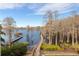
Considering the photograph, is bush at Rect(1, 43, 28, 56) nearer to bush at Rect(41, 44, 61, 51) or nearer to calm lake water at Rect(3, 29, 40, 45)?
calm lake water at Rect(3, 29, 40, 45)

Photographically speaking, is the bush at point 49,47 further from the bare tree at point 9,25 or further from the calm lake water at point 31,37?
the bare tree at point 9,25

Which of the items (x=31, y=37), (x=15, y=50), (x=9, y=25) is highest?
(x=9, y=25)

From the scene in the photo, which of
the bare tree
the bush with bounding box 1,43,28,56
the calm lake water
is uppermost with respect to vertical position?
the bare tree

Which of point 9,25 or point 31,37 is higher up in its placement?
point 9,25

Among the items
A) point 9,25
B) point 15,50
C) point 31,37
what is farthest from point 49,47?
point 9,25

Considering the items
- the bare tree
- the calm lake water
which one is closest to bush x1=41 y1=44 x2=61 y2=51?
the calm lake water

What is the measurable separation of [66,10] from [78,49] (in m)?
A: 0.37

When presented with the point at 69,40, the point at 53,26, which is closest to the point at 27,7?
the point at 53,26

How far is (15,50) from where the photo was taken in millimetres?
2234

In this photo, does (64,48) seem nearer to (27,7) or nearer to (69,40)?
(69,40)

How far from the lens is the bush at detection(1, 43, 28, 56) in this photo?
222cm

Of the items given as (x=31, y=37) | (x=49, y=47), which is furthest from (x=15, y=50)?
(x=49, y=47)

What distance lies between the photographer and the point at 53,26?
2266 millimetres

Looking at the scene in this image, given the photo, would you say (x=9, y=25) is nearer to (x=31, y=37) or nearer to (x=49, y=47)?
(x=31, y=37)
